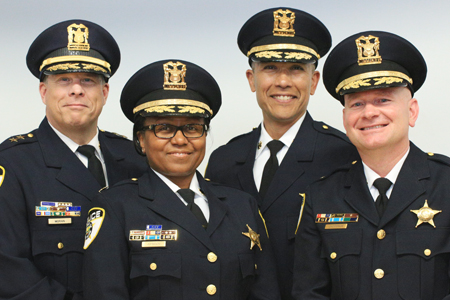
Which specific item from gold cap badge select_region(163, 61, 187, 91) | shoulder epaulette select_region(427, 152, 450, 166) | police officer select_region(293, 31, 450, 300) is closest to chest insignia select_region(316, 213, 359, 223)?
police officer select_region(293, 31, 450, 300)

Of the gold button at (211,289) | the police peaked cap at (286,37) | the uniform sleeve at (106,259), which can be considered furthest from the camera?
the police peaked cap at (286,37)

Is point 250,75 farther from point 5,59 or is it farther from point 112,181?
point 5,59

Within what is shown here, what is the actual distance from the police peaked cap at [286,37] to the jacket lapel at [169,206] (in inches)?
44.8

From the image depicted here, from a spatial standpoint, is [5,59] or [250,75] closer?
[250,75]

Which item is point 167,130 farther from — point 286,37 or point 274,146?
point 286,37

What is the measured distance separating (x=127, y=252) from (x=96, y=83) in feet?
3.69

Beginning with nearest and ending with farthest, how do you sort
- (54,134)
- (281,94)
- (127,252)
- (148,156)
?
(127,252)
(148,156)
(54,134)
(281,94)

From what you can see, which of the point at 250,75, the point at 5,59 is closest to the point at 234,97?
the point at 250,75

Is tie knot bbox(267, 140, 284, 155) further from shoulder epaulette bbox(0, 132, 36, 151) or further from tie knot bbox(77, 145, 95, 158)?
shoulder epaulette bbox(0, 132, 36, 151)

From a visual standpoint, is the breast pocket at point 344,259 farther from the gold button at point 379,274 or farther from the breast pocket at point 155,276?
the breast pocket at point 155,276

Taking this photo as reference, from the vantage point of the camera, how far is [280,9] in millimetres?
4293

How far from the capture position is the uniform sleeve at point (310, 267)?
3469 millimetres

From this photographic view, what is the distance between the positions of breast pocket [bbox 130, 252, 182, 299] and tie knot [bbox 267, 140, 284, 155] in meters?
1.16

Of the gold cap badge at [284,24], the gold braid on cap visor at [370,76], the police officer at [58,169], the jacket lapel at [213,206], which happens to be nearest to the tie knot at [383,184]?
the gold braid on cap visor at [370,76]
